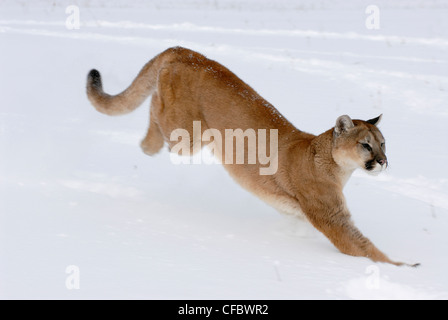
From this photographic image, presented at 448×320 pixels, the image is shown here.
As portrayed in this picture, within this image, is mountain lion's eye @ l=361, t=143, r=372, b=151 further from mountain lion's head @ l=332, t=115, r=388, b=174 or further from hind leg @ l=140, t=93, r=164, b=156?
hind leg @ l=140, t=93, r=164, b=156

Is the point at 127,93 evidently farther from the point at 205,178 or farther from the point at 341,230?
the point at 341,230

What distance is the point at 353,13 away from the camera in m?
14.0

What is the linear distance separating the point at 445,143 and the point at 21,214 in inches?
179

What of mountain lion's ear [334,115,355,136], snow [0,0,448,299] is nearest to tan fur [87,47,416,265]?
mountain lion's ear [334,115,355,136]

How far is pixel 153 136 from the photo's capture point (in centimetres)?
560

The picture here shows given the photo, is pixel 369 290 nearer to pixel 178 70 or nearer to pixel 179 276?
pixel 179 276

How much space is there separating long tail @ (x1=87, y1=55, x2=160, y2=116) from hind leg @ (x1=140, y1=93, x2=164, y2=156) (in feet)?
0.47

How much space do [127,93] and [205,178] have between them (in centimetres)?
107

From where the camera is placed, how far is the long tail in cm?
561

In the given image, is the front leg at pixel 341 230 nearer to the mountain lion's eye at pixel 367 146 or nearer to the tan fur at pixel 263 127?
the tan fur at pixel 263 127

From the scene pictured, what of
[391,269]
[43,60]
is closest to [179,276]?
[391,269]

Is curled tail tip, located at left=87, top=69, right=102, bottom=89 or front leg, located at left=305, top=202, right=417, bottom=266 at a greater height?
curled tail tip, located at left=87, top=69, right=102, bottom=89

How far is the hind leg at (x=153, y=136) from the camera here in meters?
5.53

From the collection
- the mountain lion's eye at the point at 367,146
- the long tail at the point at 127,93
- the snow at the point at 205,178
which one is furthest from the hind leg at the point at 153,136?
the mountain lion's eye at the point at 367,146
